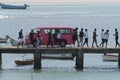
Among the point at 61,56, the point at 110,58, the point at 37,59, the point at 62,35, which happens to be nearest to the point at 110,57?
the point at 110,58

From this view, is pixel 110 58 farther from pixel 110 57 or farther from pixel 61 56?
pixel 61 56

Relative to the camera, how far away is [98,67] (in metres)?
52.3

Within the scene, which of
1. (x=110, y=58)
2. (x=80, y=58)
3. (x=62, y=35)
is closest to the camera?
(x=80, y=58)

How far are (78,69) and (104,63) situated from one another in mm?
7696

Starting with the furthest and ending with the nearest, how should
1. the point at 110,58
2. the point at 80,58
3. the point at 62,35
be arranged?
A: the point at 110,58 < the point at 62,35 < the point at 80,58

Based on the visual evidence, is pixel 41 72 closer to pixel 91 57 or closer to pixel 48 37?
pixel 48 37

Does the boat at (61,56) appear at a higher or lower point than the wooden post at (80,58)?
lower

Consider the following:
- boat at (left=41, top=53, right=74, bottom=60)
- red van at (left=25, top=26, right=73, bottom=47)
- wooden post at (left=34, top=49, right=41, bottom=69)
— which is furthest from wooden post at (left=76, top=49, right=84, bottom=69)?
boat at (left=41, top=53, right=74, bottom=60)

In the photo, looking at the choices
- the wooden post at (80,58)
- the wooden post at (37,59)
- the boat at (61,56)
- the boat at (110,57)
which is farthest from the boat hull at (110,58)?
the wooden post at (37,59)

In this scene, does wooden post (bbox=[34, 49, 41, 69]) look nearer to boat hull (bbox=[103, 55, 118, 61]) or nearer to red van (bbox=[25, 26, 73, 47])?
red van (bbox=[25, 26, 73, 47])

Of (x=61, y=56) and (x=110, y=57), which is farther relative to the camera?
(x=61, y=56)

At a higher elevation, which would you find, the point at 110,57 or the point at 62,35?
the point at 62,35

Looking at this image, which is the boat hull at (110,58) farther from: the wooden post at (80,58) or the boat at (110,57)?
the wooden post at (80,58)

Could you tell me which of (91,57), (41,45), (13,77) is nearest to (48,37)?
(41,45)
